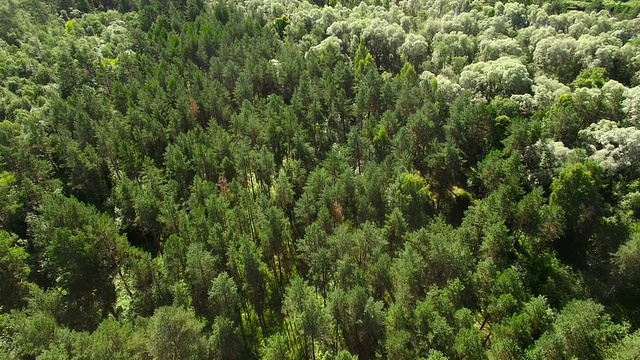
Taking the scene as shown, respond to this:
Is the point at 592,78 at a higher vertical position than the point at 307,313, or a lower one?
higher

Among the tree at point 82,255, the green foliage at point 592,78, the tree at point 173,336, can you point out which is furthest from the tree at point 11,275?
the green foliage at point 592,78

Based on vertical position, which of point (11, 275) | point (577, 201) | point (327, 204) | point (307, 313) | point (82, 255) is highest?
point (577, 201)

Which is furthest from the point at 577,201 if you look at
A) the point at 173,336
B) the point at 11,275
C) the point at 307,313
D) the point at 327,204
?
the point at 11,275

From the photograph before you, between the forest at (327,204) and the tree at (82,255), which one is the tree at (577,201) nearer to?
the forest at (327,204)

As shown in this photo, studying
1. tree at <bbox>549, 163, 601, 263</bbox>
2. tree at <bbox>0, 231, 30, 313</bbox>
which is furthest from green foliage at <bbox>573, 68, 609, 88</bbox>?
tree at <bbox>0, 231, 30, 313</bbox>

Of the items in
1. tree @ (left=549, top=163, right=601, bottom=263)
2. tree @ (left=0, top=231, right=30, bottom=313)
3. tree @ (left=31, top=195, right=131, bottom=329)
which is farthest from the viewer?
tree @ (left=549, top=163, right=601, bottom=263)

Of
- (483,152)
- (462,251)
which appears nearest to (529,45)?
(483,152)

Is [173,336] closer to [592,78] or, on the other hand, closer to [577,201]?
[577,201]

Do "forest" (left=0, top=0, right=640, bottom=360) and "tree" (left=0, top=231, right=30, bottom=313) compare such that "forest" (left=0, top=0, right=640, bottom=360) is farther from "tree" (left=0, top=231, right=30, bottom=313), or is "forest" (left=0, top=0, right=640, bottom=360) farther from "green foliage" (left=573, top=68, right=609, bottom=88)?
"green foliage" (left=573, top=68, right=609, bottom=88)
